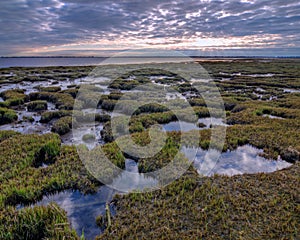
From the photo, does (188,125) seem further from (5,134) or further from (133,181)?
(5,134)

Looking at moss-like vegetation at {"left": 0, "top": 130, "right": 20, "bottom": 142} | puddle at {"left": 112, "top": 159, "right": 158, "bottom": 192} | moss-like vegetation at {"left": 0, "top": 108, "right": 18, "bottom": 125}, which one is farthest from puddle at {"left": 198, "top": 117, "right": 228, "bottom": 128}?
moss-like vegetation at {"left": 0, "top": 108, "right": 18, "bottom": 125}

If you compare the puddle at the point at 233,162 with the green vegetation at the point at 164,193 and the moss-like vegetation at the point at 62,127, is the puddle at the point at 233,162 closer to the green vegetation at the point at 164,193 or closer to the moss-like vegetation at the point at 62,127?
the green vegetation at the point at 164,193

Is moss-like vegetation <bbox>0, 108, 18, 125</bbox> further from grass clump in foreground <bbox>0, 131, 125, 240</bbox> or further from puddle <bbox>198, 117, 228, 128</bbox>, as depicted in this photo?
puddle <bbox>198, 117, 228, 128</bbox>

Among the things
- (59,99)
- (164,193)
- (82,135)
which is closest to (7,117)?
(59,99)

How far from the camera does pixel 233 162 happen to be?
11.2 meters

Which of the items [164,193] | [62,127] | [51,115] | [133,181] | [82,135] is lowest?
[133,181]

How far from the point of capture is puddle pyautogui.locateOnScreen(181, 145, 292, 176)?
1036 cm

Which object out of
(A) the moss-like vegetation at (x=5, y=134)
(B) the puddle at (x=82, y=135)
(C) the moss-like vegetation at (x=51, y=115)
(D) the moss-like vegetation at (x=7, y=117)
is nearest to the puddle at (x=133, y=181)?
(B) the puddle at (x=82, y=135)

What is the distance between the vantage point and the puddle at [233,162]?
10.4 m

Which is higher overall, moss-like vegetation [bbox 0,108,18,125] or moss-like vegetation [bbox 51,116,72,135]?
moss-like vegetation [bbox 0,108,18,125]

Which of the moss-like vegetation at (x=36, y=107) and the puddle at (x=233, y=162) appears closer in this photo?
the puddle at (x=233, y=162)

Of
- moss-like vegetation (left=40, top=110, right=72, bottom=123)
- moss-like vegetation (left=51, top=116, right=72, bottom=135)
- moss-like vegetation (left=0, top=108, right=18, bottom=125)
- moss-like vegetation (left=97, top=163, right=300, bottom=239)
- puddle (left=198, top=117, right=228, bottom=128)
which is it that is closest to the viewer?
moss-like vegetation (left=97, top=163, right=300, bottom=239)

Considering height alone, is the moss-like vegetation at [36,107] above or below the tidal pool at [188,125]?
above

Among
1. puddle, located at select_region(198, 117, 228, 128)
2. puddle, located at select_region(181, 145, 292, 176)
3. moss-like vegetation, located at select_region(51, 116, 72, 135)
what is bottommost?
puddle, located at select_region(181, 145, 292, 176)
